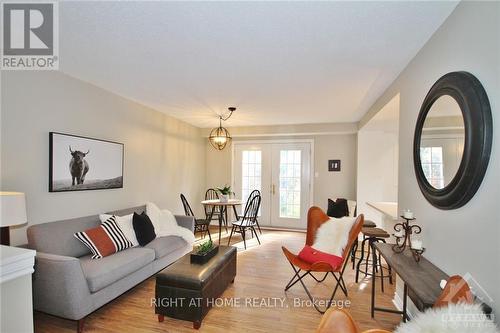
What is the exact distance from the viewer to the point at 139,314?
2396mm

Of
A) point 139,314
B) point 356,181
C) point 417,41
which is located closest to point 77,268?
point 139,314

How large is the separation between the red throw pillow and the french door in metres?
2.96

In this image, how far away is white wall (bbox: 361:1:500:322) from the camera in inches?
49.5

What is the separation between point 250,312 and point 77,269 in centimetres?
161

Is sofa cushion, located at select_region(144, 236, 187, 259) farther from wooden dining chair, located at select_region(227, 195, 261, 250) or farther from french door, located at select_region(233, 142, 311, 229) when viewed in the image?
french door, located at select_region(233, 142, 311, 229)

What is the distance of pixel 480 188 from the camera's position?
1365 millimetres

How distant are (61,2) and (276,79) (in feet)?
6.71

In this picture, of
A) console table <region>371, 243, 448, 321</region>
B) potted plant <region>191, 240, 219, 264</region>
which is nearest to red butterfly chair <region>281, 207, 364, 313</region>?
console table <region>371, 243, 448, 321</region>

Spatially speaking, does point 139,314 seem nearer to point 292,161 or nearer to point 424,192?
point 424,192

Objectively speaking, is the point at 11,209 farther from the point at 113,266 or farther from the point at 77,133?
the point at 77,133

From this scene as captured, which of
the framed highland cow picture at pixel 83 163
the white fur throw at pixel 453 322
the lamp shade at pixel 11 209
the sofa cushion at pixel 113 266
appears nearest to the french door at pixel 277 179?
the framed highland cow picture at pixel 83 163

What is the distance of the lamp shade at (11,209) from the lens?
1.94m

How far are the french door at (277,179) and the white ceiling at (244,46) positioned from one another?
91.1 inches

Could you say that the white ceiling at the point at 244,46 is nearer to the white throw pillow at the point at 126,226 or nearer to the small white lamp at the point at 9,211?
the small white lamp at the point at 9,211
